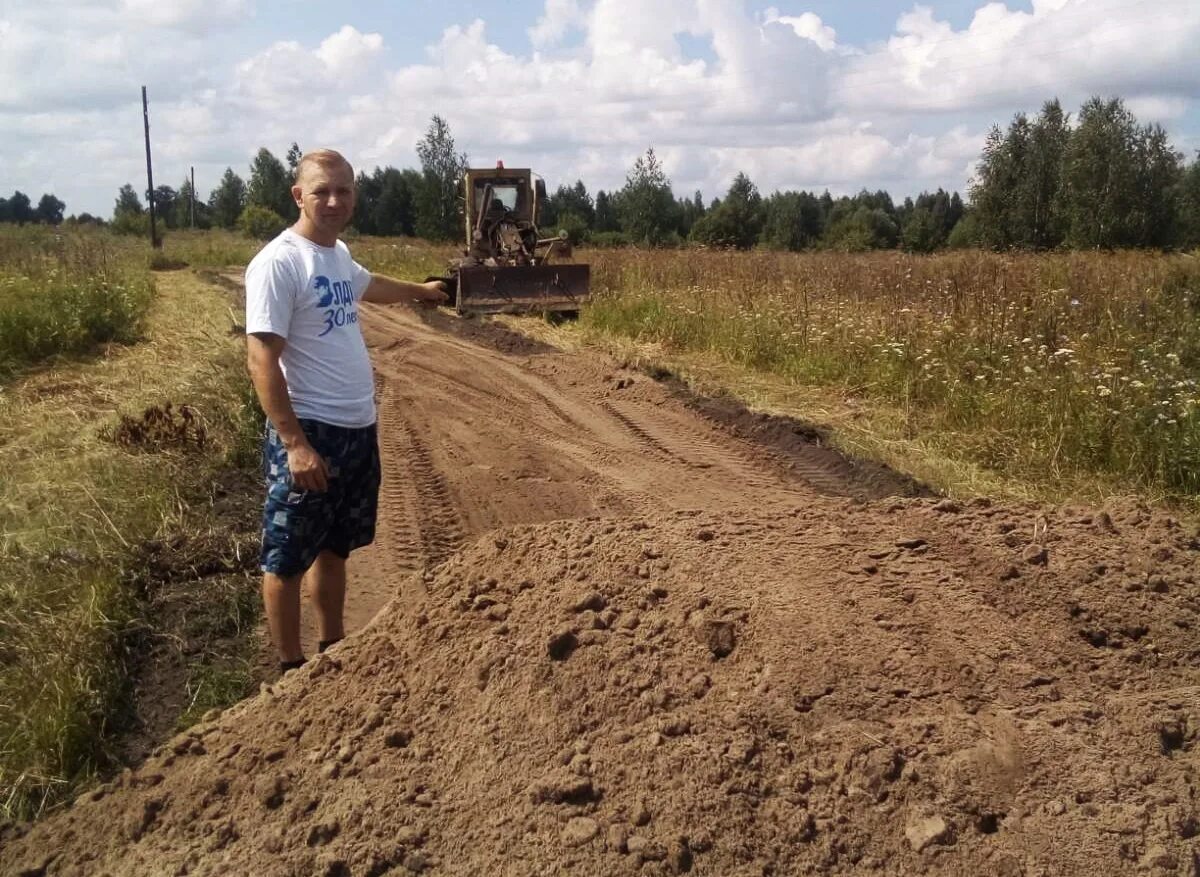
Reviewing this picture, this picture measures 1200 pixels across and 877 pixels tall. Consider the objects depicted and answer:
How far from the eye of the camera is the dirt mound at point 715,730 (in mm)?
2453

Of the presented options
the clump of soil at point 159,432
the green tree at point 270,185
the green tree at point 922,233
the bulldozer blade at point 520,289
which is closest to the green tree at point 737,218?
the green tree at point 922,233

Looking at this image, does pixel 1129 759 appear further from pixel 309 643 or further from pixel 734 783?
pixel 309 643

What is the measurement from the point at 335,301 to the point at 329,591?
3.76 ft

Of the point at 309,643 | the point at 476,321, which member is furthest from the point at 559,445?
the point at 476,321

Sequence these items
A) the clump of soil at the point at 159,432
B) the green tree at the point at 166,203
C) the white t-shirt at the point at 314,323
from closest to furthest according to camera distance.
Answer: the white t-shirt at the point at 314,323
the clump of soil at the point at 159,432
the green tree at the point at 166,203

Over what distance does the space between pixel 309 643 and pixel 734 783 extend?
2237 millimetres

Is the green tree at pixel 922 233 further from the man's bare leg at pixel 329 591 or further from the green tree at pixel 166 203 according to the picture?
the green tree at pixel 166 203

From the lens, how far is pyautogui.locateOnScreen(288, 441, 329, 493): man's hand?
124 inches

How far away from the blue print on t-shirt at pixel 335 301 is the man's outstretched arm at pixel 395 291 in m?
0.37

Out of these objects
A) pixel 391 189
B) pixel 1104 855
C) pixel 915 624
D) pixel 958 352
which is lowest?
pixel 1104 855

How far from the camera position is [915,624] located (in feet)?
10.6

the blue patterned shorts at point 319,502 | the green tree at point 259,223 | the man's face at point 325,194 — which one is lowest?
the blue patterned shorts at point 319,502

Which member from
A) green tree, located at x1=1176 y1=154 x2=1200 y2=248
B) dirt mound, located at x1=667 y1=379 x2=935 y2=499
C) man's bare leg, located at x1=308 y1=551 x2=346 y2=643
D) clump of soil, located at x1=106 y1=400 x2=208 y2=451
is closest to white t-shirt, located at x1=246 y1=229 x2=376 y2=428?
man's bare leg, located at x1=308 y1=551 x2=346 y2=643

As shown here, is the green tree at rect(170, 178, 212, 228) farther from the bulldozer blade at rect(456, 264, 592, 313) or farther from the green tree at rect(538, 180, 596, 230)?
the bulldozer blade at rect(456, 264, 592, 313)
